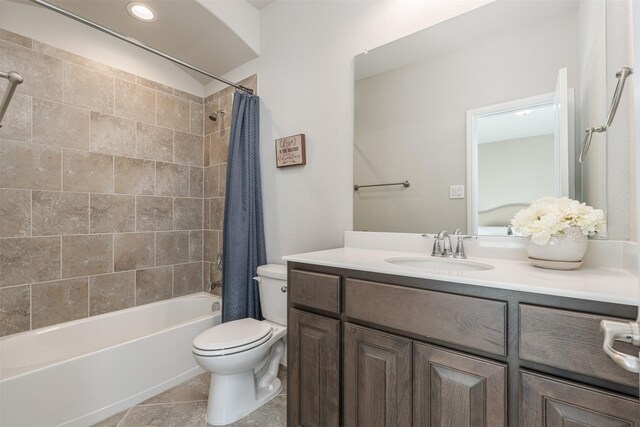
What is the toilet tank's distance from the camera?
182cm

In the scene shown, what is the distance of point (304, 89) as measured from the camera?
198cm

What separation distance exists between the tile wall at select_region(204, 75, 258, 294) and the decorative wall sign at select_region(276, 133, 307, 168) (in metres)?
0.67

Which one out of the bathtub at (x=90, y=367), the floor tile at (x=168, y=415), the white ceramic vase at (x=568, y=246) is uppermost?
the white ceramic vase at (x=568, y=246)

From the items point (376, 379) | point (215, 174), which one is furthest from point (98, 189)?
point (376, 379)

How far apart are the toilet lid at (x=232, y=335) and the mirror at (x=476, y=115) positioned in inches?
32.6

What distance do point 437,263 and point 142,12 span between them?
8.15 ft

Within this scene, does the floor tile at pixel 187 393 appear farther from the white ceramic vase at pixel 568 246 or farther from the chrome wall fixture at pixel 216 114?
the chrome wall fixture at pixel 216 114

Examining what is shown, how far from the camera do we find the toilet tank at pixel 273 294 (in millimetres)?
1815

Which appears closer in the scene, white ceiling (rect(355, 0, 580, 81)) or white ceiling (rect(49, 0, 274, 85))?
→ white ceiling (rect(355, 0, 580, 81))

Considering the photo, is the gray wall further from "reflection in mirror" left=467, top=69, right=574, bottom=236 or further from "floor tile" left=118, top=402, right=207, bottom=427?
"floor tile" left=118, top=402, right=207, bottom=427

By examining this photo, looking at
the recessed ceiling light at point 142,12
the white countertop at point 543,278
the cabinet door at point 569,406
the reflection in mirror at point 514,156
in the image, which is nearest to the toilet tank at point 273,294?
the white countertop at point 543,278

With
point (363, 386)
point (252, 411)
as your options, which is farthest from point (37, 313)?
point (363, 386)

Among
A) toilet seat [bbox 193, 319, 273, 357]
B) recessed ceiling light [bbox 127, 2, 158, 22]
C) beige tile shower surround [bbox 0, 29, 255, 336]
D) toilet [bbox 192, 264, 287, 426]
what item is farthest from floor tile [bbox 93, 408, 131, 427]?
recessed ceiling light [bbox 127, 2, 158, 22]

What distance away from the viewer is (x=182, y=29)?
213 centimetres
